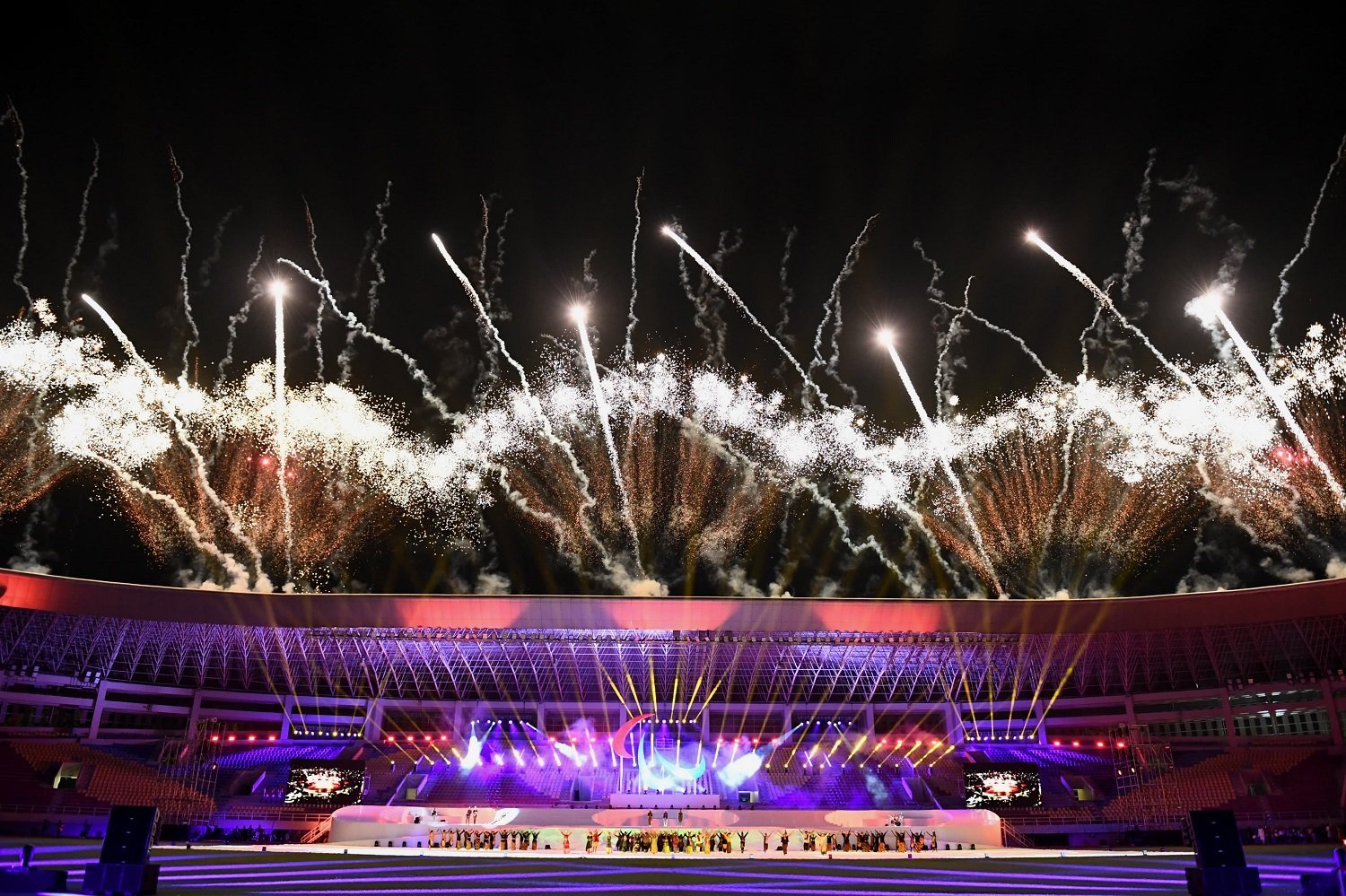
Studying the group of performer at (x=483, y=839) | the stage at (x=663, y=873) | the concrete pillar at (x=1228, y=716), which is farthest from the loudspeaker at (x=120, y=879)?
the concrete pillar at (x=1228, y=716)

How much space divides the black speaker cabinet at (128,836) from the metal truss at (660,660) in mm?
35465

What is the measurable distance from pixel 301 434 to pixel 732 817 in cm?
2557

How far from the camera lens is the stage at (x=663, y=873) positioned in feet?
59.8

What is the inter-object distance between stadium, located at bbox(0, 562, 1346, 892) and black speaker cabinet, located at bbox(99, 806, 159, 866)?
81.9ft

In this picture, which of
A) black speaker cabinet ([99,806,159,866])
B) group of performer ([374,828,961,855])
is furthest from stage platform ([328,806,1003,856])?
black speaker cabinet ([99,806,159,866])

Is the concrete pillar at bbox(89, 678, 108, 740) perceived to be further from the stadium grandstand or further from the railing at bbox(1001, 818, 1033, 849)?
the railing at bbox(1001, 818, 1033, 849)

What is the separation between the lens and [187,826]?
42.6 metres

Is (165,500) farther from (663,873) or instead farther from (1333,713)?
(1333,713)

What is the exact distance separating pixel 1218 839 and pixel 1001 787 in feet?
122

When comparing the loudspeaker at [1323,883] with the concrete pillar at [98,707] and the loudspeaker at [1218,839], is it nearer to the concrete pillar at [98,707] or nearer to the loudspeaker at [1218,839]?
the loudspeaker at [1218,839]

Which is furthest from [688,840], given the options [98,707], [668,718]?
[98,707]

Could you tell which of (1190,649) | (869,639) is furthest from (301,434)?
→ (1190,649)

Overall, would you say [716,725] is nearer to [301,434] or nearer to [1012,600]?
[1012,600]

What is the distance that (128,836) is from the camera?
1535 cm
